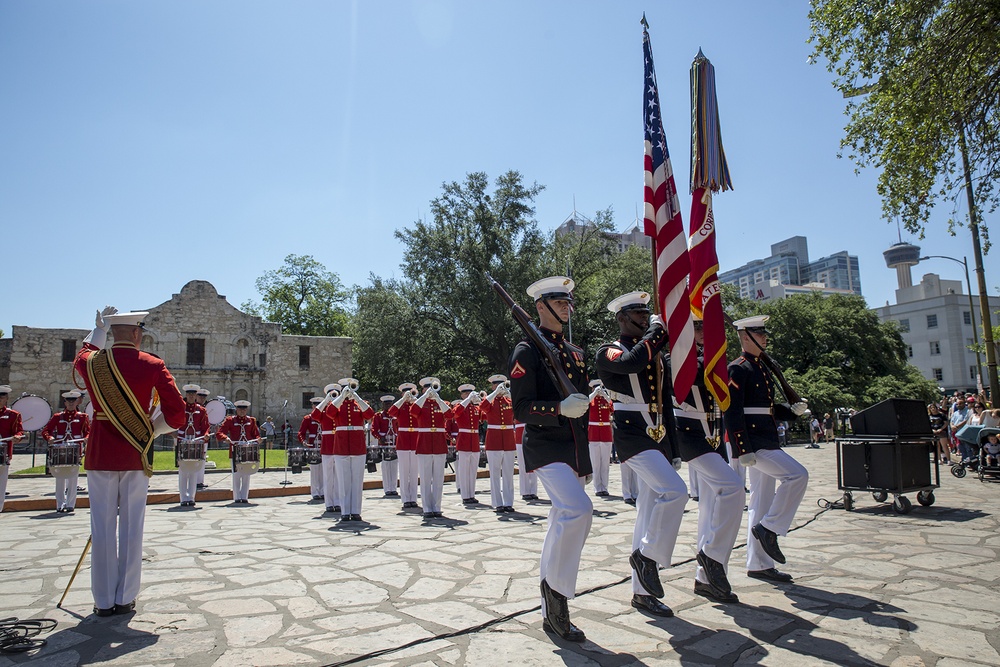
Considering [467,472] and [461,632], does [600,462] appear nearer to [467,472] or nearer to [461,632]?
[467,472]

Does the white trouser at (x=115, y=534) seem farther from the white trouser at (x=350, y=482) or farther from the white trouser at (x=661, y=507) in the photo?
the white trouser at (x=350, y=482)

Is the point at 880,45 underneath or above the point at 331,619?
above

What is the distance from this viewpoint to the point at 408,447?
40.1 ft

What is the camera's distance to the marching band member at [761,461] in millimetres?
5980

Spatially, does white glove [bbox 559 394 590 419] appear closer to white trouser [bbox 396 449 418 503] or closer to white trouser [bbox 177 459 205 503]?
white trouser [bbox 396 449 418 503]

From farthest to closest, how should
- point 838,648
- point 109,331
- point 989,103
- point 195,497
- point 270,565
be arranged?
1. point 195,497
2. point 989,103
3. point 270,565
4. point 109,331
5. point 838,648

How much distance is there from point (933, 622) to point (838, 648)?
105cm

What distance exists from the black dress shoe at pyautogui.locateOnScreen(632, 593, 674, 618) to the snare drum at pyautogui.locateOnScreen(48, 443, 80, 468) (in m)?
11.1

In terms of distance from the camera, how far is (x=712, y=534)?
5.34 meters

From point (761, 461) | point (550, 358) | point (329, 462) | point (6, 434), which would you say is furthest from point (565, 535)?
point (6, 434)

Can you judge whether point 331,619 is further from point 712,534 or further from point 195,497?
point 195,497

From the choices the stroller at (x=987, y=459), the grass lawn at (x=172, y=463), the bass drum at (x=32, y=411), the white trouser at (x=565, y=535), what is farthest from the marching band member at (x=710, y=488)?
the grass lawn at (x=172, y=463)

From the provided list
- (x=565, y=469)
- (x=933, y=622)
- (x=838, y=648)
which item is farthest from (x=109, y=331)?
(x=933, y=622)

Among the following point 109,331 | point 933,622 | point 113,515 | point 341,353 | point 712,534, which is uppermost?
point 341,353
